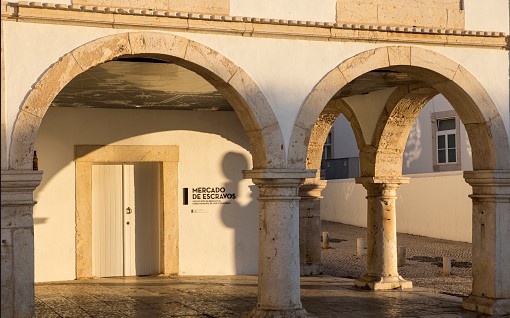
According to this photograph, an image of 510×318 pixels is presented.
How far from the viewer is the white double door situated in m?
15.1

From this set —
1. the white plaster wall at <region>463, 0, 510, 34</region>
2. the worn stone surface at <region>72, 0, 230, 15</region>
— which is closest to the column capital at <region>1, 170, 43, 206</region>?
the worn stone surface at <region>72, 0, 230, 15</region>

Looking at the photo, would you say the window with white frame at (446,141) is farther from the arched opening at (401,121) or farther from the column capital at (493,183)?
the column capital at (493,183)

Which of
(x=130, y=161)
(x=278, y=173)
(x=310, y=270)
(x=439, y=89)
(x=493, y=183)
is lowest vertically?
(x=310, y=270)

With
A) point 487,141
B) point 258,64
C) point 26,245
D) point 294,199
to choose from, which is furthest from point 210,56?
point 487,141

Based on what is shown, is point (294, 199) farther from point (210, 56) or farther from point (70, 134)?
point (70, 134)

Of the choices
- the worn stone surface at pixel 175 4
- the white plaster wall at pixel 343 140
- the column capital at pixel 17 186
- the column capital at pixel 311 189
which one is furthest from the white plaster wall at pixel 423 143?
the column capital at pixel 17 186

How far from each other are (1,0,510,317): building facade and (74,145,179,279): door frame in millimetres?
23

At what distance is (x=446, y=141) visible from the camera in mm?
26953

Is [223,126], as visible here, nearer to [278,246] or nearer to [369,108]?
[369,108]

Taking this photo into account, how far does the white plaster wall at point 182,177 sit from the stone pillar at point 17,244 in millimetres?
6229

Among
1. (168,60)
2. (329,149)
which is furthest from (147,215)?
(329,149)

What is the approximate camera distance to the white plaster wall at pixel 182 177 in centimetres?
1438

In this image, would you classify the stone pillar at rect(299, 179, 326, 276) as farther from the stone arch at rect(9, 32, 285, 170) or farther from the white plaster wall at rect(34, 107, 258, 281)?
the stone arch at rect(9, 32, 285, 170)

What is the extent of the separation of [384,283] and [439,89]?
3606 mm
